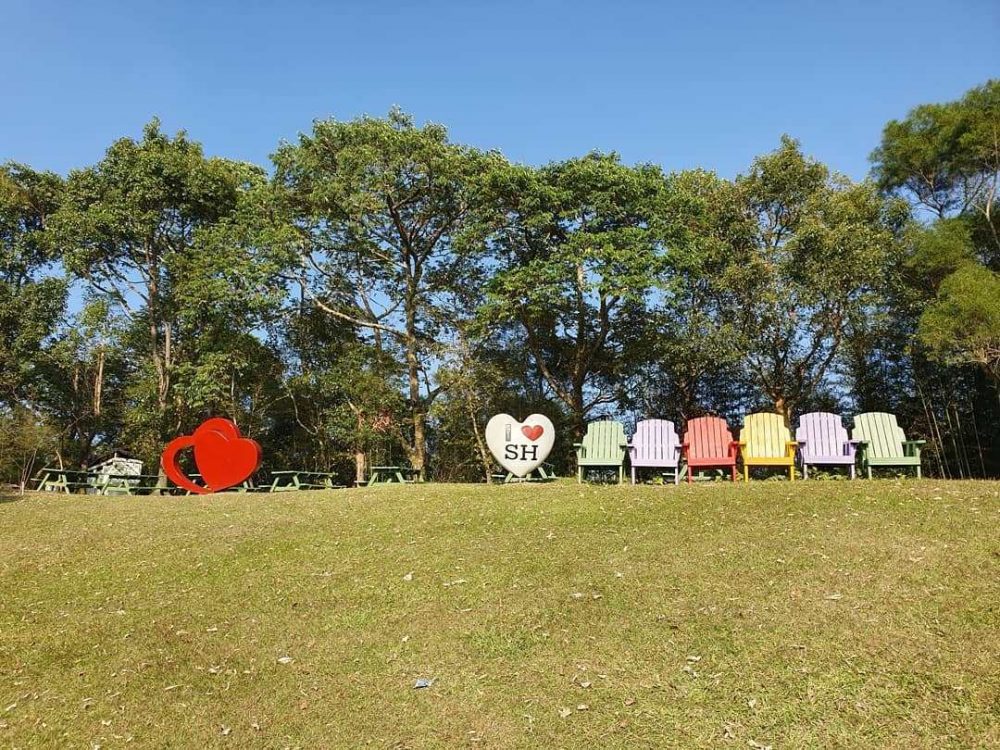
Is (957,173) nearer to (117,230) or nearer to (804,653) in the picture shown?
(804,653)

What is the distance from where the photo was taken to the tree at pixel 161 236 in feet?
59.8

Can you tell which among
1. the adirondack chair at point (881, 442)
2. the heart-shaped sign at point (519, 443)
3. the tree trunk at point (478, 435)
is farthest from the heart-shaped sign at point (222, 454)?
the adirondack chair at point (881, 442)

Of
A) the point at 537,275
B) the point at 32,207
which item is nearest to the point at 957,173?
the point at 537,275

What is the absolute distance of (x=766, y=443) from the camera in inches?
410

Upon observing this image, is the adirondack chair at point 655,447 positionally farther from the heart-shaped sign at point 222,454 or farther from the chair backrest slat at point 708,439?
the heart-shaped sign at point 222,454

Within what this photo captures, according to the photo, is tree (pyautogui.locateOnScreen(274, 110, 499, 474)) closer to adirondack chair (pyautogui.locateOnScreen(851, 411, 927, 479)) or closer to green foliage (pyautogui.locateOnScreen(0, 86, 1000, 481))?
green foliage (pyautogui.locateOnScreen(0, 86, 1000, 481))

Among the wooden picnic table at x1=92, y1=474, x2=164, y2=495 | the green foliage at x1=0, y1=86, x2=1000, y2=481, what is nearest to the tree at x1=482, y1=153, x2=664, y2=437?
the green foliage at x1=0, y1=86, x2=1000, y2=481

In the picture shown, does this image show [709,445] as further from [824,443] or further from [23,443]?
[23,443]

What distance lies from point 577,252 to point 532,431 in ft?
18.3

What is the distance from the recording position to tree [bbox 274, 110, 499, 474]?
1714 cm

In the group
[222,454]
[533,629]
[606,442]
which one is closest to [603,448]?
[606,442]

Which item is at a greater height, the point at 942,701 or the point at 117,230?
the point at 117,230

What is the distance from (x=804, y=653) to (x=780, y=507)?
352 cm

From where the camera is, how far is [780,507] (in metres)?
7.89
